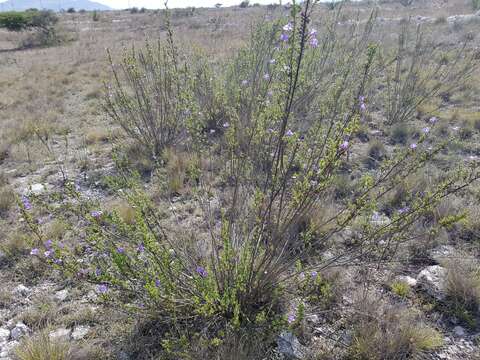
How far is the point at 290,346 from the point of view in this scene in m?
1.96

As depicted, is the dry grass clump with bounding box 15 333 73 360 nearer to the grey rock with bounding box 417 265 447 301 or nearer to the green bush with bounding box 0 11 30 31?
the grey rock with bounding box 417 265 447 301

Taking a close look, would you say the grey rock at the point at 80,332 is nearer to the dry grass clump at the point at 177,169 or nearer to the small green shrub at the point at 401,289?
the dry grass clump at the point at 177,169

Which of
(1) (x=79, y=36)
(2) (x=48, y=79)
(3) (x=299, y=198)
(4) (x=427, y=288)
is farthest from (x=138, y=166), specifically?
(1) (x=79, y=36)

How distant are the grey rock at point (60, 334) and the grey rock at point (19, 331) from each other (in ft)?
0.64

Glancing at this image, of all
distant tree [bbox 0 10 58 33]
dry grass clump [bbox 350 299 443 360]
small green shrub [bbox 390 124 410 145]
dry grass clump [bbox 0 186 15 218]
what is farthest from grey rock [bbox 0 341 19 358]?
distant tree [bbox 0 10 58 33]

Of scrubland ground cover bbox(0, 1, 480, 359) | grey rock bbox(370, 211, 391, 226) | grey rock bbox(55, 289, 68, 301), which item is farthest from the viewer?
grey rock bbox(370, 211, 391, 226)

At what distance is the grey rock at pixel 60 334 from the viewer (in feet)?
6.71

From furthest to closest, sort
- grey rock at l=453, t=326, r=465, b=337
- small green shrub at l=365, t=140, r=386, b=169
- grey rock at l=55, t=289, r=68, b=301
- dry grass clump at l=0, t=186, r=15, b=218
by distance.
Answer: small green shrub at l=365, t=140, r=386, b=169 → dry grass clump at l=0, t=186, r=15, b=218 → grey rock at l=55, t=289, r=68, b=301 → grey rock at l=453, t=326, r=465, b=337

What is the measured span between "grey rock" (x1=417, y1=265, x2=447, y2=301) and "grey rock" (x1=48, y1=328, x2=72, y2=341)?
8.47ft

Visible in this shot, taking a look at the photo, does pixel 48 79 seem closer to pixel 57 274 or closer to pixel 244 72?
pixel 244 72

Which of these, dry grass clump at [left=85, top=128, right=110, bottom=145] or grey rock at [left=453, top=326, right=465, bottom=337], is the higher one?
grey rock at [left=453, top=326, right=465, bottom=337]

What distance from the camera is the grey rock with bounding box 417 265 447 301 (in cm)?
230

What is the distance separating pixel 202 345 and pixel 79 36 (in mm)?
22264

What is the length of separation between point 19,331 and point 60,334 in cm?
31
